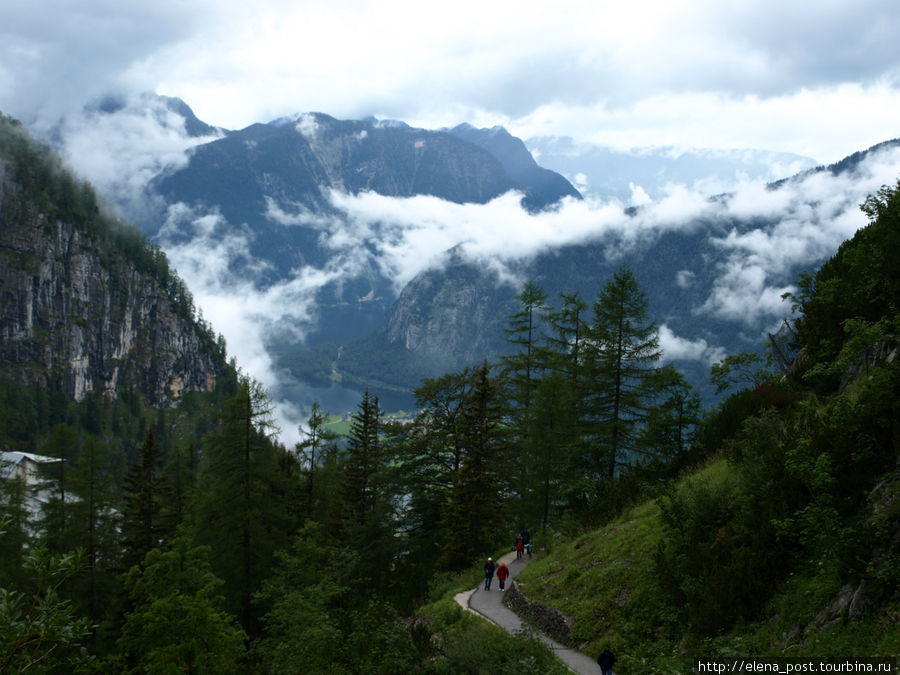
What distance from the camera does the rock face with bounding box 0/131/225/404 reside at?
518 ft

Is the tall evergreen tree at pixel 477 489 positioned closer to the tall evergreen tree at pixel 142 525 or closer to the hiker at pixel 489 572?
the hiker at pixel 489 572

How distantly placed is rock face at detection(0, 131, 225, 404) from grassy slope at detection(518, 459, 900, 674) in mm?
175073

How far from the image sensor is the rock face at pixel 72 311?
15775cm

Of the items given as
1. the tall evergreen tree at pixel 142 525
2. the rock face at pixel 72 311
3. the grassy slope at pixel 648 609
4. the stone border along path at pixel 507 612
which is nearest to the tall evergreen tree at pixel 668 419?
the grassy slope at pixel 648 609

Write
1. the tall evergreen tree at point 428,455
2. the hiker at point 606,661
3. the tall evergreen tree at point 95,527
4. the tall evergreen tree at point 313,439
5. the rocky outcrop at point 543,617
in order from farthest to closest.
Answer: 1. the tall evergreen tree at point 313,439
2. the tall evergreen tree at point 95,527
3. the tall evergreen tree at point 428,455
4. the rocky outcrop at point 543,617
5. the hiker at point 606,661

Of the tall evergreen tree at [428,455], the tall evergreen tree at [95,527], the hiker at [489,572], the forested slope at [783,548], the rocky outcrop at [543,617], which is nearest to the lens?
the forested slope at [783,548]

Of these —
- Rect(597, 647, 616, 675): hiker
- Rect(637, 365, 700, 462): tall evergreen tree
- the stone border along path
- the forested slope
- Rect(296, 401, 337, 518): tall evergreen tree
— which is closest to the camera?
the forested slope

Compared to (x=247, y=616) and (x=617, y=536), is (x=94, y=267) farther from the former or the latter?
(x=617, y=536)

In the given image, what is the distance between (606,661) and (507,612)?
19.9ft

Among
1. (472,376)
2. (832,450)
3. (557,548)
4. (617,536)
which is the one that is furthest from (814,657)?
(472,376)

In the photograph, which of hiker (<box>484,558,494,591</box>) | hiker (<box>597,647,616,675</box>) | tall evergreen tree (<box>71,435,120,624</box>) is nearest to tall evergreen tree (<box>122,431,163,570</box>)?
tall evergreen tree (<box>71,435,120,624</box>)

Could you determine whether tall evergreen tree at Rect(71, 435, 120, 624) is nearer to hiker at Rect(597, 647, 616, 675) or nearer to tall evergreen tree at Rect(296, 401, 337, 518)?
tall evergreen tree at Rect(296, 401, 337, 518)

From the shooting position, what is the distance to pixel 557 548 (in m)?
20.9

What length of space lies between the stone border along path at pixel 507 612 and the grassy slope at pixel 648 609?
0.48 m
